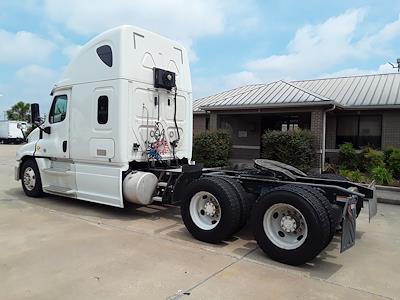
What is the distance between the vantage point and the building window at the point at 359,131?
54.2ft

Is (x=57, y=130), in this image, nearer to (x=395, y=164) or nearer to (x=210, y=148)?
(x=210, y=148)

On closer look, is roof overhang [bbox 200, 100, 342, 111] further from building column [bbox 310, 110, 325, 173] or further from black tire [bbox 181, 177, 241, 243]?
black tire [bbox 181, 177, 241, 243]

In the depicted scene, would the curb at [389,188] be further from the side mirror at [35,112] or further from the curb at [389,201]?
the side mirror at [35,112]

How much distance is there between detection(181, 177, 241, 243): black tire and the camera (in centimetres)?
570

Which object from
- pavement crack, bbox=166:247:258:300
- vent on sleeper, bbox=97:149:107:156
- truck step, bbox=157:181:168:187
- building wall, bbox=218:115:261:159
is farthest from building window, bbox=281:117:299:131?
pavement crack, bbox=166:247:258:300

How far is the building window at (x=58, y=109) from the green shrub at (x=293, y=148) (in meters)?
8.11

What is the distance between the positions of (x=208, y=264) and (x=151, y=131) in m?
3.79

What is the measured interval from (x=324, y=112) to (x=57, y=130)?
1057cm

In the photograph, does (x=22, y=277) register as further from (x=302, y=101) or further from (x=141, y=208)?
(x=302, y=101)

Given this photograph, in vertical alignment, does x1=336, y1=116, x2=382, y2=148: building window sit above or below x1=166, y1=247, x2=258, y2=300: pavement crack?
above

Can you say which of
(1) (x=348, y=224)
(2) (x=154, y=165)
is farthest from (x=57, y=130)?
(1) (x=348, y=224)

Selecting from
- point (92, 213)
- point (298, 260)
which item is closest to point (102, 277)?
point (298, 260)

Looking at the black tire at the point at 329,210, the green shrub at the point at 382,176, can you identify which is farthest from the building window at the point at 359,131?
the black tire at the point at 329,210

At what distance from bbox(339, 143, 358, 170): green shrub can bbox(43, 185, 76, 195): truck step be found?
428 inches
